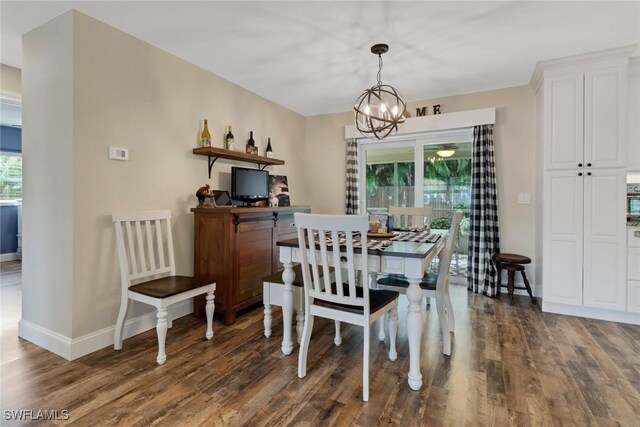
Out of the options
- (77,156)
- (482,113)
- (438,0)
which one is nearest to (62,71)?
(77,156)

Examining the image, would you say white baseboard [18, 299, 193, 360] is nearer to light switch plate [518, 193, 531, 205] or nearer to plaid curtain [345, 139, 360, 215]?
plaid curtain [345, 139, 360, 215]

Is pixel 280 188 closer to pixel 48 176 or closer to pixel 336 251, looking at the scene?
pixel 48 176

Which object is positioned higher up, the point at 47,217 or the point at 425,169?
the point at 425,169

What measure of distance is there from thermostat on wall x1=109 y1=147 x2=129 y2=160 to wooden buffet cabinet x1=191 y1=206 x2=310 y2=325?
0.71 metres

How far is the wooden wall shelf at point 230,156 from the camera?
123 inches

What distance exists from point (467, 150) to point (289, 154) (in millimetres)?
2422

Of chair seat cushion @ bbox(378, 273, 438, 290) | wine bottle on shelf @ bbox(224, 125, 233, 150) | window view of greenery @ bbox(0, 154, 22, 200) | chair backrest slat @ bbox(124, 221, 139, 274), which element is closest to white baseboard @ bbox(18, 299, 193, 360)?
chair backrest slat @ bbox(124, 221, 139, 274)

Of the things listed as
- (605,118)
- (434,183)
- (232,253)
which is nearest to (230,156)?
(232,253)

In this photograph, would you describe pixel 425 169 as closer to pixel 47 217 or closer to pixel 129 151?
pixel 129 151

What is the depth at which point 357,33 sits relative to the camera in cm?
255

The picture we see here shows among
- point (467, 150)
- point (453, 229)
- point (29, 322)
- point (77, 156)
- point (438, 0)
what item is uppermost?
point (438, 0)

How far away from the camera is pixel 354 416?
1624 mm

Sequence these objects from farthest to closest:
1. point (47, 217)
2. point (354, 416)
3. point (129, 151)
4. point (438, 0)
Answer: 1. point (129, 151)
2. point (47, 217)
3. point (438, 0)
4. point (354, 416)

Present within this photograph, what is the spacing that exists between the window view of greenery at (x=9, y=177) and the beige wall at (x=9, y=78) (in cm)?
380
